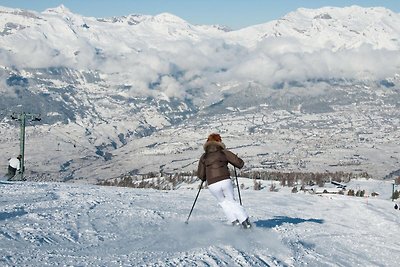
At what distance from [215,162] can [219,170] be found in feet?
0.73

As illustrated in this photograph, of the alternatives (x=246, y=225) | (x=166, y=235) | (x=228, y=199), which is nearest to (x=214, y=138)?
(x=228, y=199)

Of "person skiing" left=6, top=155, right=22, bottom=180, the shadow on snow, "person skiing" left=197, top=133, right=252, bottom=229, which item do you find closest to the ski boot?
"person skiing" left=197, top=133, right=252, bottom=229

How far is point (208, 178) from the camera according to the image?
1207 centimetres

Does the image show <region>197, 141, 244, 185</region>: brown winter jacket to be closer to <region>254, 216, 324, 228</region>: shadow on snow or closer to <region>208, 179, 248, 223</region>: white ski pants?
<region>208, 179, 248, 223</region>: white ski pants

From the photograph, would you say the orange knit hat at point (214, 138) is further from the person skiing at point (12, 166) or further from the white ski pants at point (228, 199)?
the person skiing at point (12, 166)

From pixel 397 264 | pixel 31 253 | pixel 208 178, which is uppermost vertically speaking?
pixel 208 178

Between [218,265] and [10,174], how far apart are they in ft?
59.6

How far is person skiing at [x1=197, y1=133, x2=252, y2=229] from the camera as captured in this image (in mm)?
11852

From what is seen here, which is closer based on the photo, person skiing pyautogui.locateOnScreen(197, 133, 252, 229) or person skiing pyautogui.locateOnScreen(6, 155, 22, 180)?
person skiing pyautogui.locateOnScreen(197, 133, 252, 229)

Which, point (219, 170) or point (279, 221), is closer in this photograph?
point (219, 170)

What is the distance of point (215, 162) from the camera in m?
11.9

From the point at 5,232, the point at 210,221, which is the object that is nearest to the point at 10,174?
the point at 210,221

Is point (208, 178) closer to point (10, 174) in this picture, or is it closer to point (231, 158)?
point (231, 158)

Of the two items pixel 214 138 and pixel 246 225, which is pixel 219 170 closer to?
pixel 214 138
